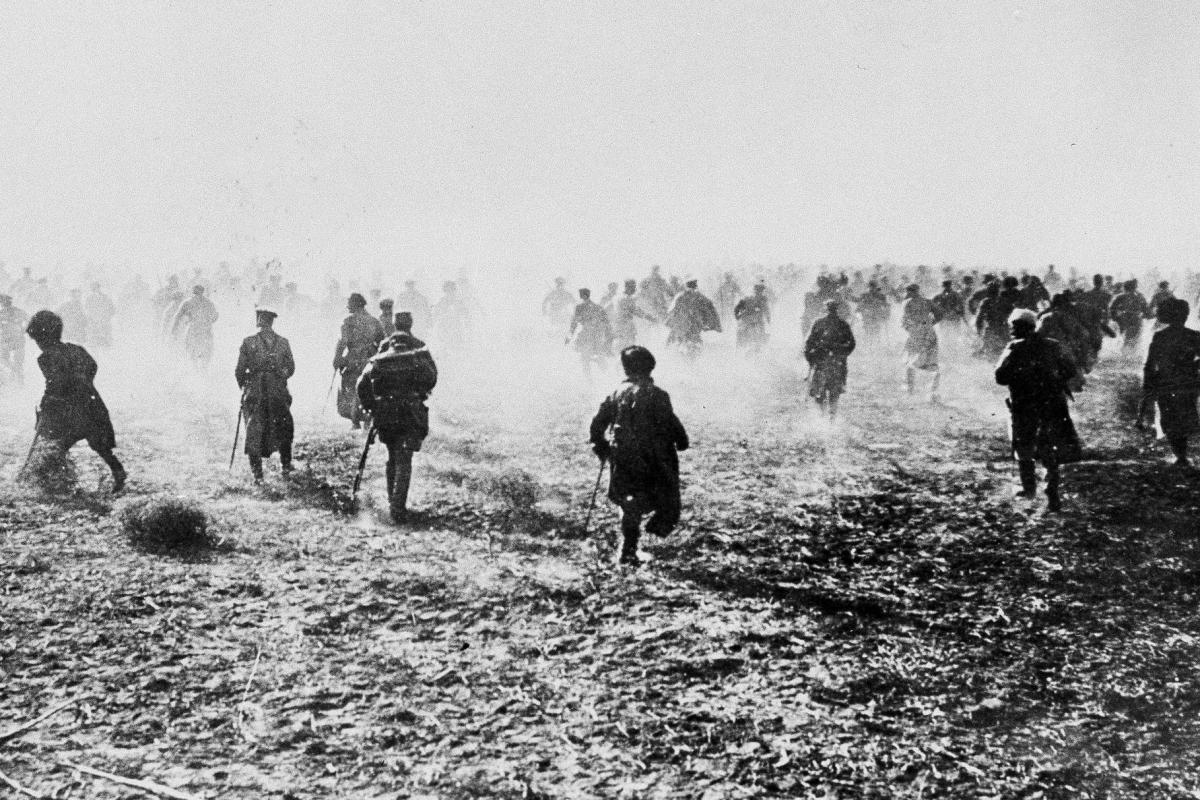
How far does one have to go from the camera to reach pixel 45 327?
865cm

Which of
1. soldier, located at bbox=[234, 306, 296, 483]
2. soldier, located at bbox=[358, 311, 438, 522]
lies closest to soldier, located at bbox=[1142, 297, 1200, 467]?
soldier, located at bbox=[358, 311, 438, 522]

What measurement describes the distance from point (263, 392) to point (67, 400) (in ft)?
6.03

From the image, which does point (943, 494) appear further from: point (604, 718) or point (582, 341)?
point (582, 341)

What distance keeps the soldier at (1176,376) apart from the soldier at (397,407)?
766 centimetres

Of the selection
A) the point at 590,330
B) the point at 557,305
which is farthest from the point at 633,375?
the point at 557,305

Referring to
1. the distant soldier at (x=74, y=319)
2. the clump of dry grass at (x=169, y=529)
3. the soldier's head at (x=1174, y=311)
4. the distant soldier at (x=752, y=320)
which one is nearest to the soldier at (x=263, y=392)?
the clump of dry grass at (x=169, y=529)

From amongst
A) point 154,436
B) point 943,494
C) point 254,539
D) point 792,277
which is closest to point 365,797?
point 254,539

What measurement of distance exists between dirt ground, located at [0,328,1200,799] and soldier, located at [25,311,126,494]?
1.71 feet

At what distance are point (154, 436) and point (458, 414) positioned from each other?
173 inches

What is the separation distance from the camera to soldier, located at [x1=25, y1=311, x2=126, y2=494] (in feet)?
28.1

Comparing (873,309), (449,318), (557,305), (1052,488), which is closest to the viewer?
(1052,488)

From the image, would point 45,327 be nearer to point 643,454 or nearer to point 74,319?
point 643,454

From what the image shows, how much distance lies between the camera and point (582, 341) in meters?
16.8

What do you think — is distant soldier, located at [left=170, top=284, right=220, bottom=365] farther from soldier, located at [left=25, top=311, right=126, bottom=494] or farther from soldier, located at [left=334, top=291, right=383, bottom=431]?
soldier, located at [left=25, top=311, right=126, bottom=494]
